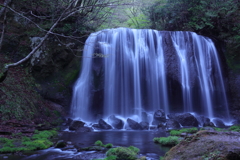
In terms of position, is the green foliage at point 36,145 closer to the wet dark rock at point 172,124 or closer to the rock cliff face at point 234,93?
the wet dark rock at point 172,124

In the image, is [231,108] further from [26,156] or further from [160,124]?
[26,156]

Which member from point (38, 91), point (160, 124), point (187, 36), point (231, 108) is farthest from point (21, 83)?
point (231, 108)

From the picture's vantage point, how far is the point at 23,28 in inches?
613

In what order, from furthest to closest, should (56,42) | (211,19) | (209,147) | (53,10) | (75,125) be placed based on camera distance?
(211,19)
(56,42)
(53,10)
(75,125)
(209,147)

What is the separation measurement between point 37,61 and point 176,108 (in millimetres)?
11101

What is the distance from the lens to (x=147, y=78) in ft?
52.4

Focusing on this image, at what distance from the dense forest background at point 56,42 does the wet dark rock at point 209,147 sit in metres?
8.55

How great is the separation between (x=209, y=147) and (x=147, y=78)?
1297 centimetres

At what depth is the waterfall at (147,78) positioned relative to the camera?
15.4 m

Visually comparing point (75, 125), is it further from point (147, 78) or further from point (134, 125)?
point (147, 78)

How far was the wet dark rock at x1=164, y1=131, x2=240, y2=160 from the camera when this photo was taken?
8.91 feet

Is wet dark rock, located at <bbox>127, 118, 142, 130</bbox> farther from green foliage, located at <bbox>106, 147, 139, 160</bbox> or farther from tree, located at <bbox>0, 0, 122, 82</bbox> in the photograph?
green foliage, located at <bbox>106, 147, 139, 160</bbox>

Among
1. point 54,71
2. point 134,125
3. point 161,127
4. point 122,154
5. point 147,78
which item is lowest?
point 122,154

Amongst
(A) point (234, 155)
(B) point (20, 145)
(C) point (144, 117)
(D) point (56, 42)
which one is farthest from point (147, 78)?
(A) point (234, 155)
